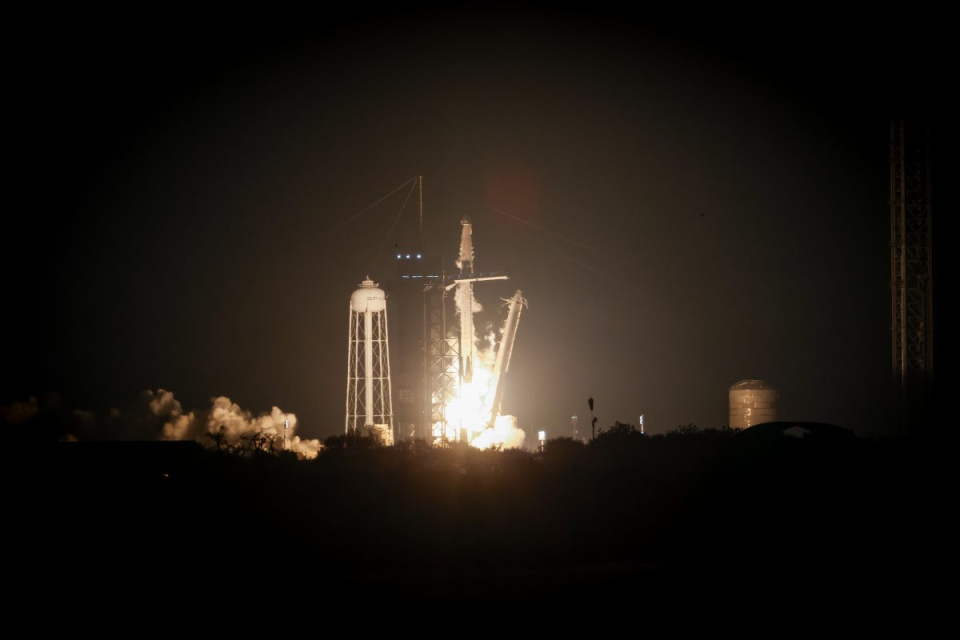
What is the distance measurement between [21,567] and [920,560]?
24408 millimetres

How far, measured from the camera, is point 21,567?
1197 inches

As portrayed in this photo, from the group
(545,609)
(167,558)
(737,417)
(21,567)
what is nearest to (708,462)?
(545,609)

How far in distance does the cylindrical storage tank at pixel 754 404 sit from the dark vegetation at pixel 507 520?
1553 inches

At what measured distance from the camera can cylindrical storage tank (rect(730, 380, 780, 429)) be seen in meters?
81.7

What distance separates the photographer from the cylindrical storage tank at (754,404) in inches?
3216

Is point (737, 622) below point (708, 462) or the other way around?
below

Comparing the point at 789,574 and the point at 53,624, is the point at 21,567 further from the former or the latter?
the point at 789,574

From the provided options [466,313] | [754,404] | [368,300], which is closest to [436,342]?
[466,313]

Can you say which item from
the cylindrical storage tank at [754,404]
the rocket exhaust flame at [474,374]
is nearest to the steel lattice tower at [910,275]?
the cylindrical storage tank at [754,404]

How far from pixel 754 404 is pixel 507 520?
49.9 meters

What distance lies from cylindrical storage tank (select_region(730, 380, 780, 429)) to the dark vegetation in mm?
39434

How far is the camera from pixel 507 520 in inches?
1426

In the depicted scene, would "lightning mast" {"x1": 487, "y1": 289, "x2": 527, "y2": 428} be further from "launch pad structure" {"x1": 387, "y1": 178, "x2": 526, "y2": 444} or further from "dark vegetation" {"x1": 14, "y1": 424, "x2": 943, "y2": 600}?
"dark vegetation" {"x1": 14, "y1": 424, "x2": 943, "y2": 600}

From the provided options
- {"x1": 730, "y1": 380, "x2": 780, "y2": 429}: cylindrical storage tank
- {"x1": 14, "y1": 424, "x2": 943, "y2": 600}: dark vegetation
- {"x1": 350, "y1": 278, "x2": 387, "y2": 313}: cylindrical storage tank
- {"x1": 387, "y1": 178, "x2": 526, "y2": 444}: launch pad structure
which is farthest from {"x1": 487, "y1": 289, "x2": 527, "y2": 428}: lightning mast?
{"x1": 14, "y1": 424, "x2": 943, "y2": 600}: dark vegetation
